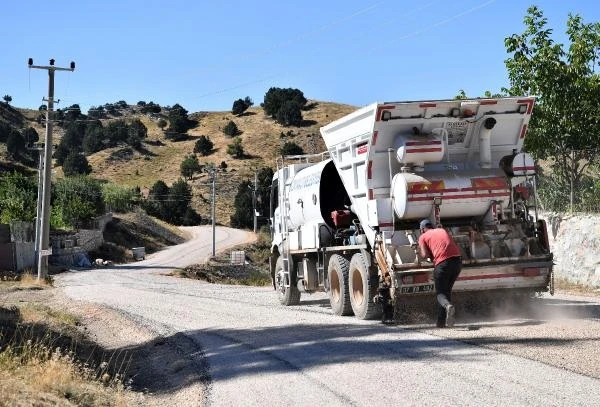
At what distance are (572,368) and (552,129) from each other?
12518mm

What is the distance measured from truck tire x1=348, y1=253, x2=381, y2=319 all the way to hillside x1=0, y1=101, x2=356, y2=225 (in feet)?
256

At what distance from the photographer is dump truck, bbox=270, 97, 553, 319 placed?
11602 mm

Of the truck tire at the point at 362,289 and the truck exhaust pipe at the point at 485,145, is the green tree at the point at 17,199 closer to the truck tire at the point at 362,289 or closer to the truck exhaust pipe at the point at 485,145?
the truck tire at the point at 362,289

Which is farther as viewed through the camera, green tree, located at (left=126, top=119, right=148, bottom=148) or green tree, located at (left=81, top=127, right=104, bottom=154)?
green tree, located at (left=81, top=127, right=104, bottom=154)

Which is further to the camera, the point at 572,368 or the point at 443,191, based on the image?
the point at 443,191

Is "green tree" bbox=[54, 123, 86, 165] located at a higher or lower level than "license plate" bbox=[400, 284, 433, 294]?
higher

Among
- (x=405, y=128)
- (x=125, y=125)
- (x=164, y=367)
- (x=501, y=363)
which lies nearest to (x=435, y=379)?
(x=501, y=363)

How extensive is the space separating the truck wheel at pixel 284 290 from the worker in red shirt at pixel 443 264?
252 inches

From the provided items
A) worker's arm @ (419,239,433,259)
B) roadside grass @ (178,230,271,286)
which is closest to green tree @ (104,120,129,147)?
roadside grass @ (178,230,271,286)

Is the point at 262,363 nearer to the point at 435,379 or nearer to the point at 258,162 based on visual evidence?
the point at 435,379

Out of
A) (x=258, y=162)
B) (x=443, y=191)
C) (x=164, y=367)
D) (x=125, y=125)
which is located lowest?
(x=164, y=367)

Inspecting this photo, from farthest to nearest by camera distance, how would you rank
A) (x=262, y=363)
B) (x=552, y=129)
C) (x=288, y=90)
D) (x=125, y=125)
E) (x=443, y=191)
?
(x=288, y=90)
(x=125, y=125)
(x=552, y=129)
(x=443, y=191)
(x=262, y=363)

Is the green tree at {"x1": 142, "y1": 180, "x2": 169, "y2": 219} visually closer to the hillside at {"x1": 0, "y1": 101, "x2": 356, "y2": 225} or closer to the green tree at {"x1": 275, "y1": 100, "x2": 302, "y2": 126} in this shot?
the hillside at {"x1": 0, "y1": 101, "x2": 356, "y2": 225}

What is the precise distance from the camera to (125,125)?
4692 inches
